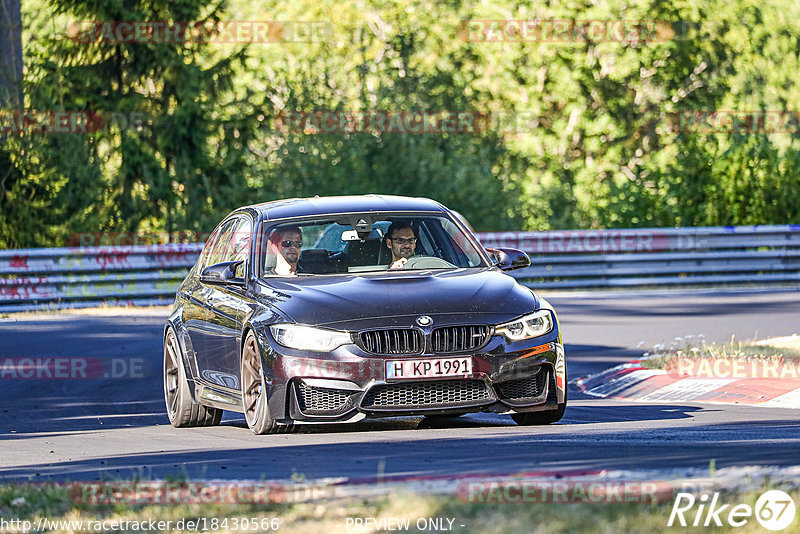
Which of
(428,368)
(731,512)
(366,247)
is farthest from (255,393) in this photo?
(731,512)

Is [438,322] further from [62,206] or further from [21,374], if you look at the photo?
[62,206]

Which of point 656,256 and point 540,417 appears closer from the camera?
point 540,417

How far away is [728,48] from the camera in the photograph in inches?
1966

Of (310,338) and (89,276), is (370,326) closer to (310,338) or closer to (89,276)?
(310,338)

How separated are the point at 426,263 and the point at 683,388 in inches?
121

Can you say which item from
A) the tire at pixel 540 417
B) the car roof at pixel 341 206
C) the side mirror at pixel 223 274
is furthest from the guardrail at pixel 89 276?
the tire at pixel 540 417

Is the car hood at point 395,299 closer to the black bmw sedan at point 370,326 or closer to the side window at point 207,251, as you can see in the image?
the black bmw sedan at point 370,326

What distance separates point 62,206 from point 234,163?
6.91 m

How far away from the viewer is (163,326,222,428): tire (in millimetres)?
11602

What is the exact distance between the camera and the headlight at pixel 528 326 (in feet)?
32.0

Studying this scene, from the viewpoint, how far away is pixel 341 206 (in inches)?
445

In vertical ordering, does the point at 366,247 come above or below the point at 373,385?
above

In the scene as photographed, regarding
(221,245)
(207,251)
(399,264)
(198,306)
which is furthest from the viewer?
(207,251)

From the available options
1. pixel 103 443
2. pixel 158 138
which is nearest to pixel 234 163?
pixel 158 138
